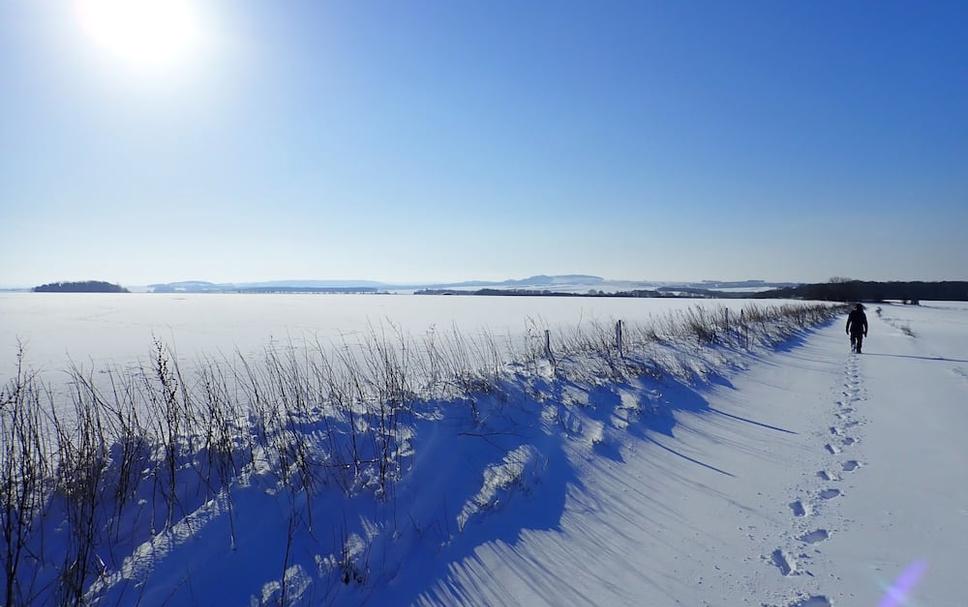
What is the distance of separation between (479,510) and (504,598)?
37.8 inches

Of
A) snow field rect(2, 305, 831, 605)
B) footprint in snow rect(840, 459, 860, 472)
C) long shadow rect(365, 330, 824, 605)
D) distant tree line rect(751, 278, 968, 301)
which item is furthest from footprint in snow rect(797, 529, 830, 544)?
distant tree line rect(751, 278, 968, 301)

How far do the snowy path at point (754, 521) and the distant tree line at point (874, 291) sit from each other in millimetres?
85470

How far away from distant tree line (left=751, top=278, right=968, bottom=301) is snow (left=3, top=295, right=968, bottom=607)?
8633 cm

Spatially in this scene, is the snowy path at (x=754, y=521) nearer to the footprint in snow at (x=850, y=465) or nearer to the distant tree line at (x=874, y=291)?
the footprint in snow at (x=850, y=465)

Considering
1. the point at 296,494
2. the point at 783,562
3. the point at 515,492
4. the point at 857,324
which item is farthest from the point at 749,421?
the point at 857,324

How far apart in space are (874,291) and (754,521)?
117704 mm

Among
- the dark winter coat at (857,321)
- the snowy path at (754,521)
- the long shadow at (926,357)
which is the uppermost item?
the dark winter coat at (857,321)

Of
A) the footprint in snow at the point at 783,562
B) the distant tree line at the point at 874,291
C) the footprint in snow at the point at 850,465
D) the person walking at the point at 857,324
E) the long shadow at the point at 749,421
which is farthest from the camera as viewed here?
the distant tree line at the point at 874,291

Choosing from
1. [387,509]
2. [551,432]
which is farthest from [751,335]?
[387,509]

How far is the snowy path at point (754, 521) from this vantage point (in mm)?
2822

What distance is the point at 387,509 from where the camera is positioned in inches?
142

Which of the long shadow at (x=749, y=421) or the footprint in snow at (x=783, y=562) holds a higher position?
the footprint in snow at (x=783, y=562)

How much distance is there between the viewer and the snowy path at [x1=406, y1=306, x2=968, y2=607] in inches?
111

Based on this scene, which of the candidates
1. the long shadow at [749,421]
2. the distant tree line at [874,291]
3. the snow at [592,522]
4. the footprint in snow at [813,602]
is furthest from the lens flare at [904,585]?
the distant tree line at [874,291]
